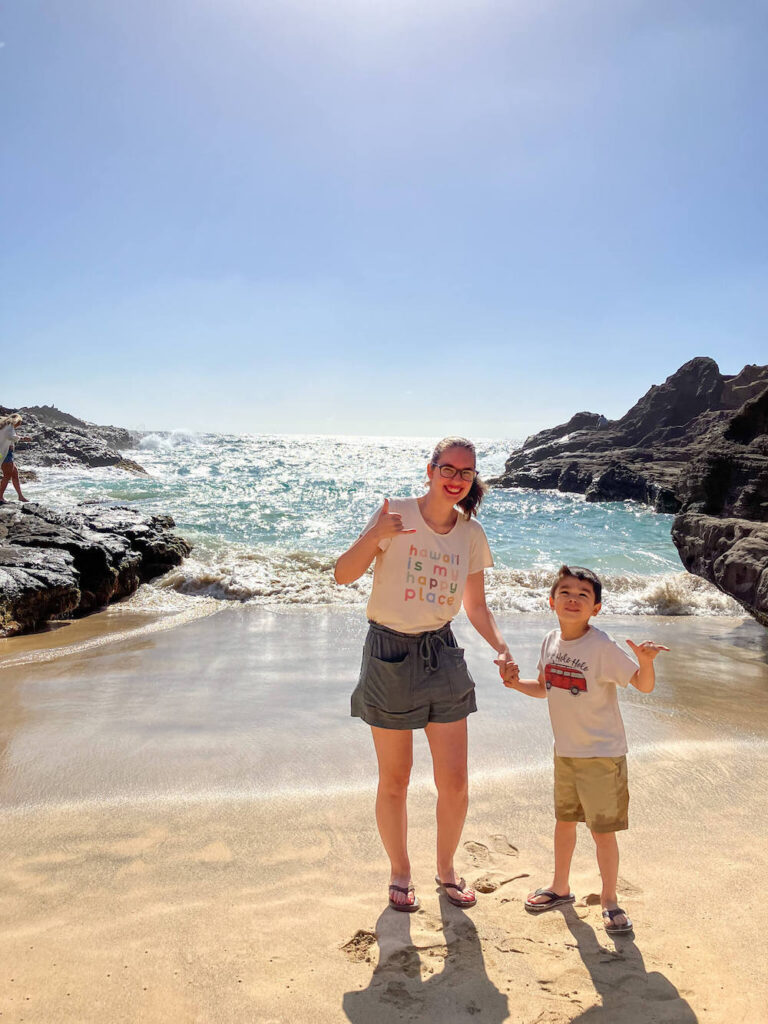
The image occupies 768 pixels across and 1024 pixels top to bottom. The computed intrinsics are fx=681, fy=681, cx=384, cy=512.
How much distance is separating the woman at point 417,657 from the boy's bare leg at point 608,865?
52 cm

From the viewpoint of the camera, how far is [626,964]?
236 cm

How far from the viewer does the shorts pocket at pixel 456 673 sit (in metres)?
2.71

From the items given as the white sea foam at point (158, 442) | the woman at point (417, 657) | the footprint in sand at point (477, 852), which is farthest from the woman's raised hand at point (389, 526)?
the white sea foam at point (158, 442)

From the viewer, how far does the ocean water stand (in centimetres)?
1054

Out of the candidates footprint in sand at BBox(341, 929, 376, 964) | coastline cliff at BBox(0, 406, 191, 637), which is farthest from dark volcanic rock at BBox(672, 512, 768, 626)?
coastline cliff at BBox(0, 406, 191, 637)

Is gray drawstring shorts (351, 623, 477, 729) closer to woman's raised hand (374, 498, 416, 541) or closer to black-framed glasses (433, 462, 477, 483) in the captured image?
woman's raised hand (374, 498, 416, 541)

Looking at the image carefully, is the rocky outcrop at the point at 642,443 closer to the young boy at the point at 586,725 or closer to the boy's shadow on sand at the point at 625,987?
the young boy at the point at 586,725

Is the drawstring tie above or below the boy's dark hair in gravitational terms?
below

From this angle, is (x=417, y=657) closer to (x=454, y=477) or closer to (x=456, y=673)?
(x=456, y=673)

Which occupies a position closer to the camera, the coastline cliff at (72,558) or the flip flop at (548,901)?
the flip flop at (548,901)

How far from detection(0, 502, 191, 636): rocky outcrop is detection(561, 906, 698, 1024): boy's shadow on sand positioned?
6.70 meters

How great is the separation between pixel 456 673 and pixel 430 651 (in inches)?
5.9

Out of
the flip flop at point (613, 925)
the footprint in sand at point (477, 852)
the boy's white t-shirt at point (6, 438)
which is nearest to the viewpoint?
the flip flop at point (613, 925)

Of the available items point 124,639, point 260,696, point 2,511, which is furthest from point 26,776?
point 2,511
